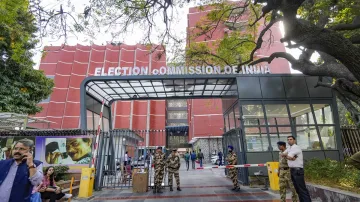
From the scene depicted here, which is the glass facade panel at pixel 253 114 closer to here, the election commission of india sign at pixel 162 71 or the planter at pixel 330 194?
the election commission of india sign at pixel 162 71

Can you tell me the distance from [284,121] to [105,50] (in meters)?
40.5

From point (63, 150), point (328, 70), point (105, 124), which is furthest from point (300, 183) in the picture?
point (105, 124)

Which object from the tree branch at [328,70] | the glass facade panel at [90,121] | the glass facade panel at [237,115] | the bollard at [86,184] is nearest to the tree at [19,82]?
the glass facade panel at [90,121]

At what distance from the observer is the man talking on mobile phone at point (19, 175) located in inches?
105

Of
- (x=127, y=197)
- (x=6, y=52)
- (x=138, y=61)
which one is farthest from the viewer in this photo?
(x=138, y=61)

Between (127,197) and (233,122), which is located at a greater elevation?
(233,122)

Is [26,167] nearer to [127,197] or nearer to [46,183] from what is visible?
[46,183]

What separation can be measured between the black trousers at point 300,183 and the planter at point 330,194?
73cm

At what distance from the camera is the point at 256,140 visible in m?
10.0

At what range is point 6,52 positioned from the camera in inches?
613

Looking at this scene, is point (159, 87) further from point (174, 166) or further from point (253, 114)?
point (253, 114)

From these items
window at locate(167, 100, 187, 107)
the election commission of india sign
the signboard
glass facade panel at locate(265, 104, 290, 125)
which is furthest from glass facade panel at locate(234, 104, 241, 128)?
window at locate(167, 100, 187, 107)

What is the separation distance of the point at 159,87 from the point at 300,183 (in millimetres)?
8366

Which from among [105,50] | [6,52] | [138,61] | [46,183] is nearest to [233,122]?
[46,183]
